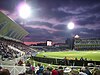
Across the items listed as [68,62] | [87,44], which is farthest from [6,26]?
[87,44]

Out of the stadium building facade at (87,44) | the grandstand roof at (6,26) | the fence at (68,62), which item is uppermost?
the stadium building facade at (87,44)

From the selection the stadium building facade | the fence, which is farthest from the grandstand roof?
the stadium building facade

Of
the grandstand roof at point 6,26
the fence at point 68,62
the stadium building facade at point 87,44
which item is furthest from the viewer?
the stadium building facade at point 87,44

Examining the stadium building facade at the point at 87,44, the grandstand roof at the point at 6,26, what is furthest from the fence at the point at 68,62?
the stadium building facade at the point at 87,44

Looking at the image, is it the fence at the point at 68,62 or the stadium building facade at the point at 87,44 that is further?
the stadium building facade at the point at 87,44

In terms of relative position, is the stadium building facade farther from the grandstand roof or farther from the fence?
the fence

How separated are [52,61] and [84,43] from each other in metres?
134

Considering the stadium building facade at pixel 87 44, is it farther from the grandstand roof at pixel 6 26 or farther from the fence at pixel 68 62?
the fence at pixel 68 62

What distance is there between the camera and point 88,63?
2795 cm

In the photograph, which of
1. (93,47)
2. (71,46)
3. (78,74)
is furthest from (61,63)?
(71,46)

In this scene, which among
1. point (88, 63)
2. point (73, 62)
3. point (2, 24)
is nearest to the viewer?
point (88, 63)

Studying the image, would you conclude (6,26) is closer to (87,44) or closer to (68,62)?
(68,62)

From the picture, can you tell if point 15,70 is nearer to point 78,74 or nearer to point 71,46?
point 78,74

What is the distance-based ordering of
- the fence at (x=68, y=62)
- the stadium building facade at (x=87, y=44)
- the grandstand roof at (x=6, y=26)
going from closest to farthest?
the fence at (x=68, y=62) → the grandstand roof at (x=6, y=26) → the stadium building facade at (x=87, y=44)
